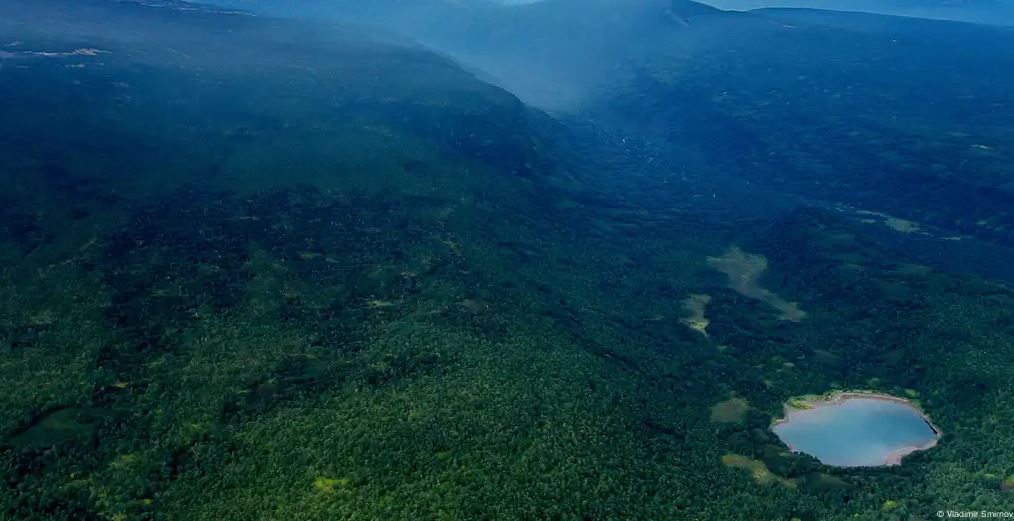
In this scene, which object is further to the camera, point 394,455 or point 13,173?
point 13,173

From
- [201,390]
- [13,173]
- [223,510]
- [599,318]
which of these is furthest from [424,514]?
[13,173]

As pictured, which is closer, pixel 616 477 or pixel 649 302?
pixel 616 477

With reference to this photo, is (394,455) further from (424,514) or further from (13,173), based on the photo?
(13,173)

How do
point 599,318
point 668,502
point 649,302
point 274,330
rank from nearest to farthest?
point 668,502
point 274,330
point 599,318
point 649,302

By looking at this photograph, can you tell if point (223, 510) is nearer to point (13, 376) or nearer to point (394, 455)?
point (394, 455)

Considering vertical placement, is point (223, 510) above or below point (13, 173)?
below

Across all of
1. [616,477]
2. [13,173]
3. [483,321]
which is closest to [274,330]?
[483,321]

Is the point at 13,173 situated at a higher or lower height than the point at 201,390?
higher

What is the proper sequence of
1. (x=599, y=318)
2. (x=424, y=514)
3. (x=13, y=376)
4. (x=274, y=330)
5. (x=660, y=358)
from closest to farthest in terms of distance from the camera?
(x=424, y=514)
(x=13, y=376)
(x=274, y=330)
(x=660, y=358)
(x=599, y=318)

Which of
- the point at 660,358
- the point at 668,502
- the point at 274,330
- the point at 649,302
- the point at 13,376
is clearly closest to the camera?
the point at 668,502
